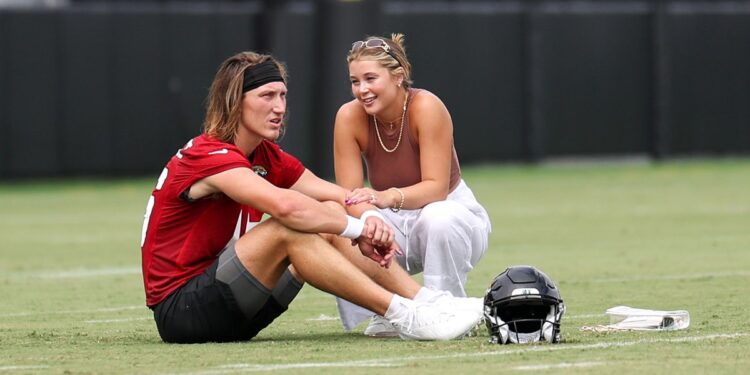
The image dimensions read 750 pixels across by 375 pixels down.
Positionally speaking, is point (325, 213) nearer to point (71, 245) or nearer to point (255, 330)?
point (255, 330)

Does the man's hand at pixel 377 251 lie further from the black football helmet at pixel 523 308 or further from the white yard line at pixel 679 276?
the white yard line at pixel 679 276

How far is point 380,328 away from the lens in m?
7.61

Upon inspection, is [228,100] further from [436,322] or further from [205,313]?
[436,322]

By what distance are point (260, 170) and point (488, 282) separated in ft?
10.2

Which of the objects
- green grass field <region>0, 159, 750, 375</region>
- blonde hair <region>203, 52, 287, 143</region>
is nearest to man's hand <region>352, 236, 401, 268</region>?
green grass field <region>0, 159, 750, 375</region>

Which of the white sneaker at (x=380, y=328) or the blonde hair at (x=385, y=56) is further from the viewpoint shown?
the blonde hair at (x=385, y=56)

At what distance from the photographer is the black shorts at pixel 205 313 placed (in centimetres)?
710

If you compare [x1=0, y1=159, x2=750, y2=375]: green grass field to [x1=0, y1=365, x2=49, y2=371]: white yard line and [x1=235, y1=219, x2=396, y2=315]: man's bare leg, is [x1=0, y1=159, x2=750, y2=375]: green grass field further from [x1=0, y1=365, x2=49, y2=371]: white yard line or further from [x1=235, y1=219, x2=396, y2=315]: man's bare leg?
[x1=235, y1=219, x2=396, y2=315]: man's bare leg

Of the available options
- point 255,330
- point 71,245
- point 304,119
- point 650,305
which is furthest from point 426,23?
point 255,330

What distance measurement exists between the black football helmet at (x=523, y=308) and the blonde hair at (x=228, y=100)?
1412mm

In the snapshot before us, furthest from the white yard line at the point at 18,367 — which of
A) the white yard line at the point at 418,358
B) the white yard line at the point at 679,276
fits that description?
the white yard line at the point at 679,276

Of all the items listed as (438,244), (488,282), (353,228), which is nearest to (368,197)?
(438,244)

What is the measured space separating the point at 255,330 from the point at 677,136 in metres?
19.0

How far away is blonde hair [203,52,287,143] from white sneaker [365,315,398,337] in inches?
43.8
